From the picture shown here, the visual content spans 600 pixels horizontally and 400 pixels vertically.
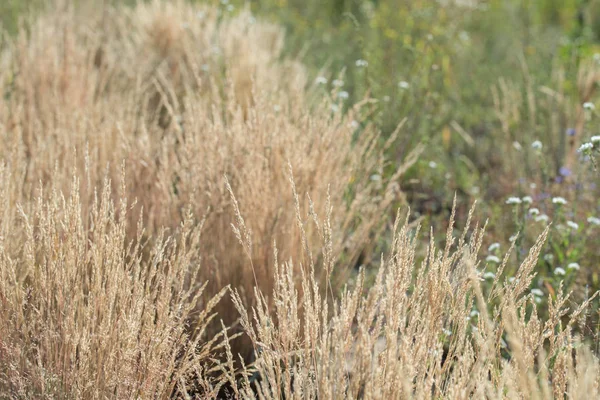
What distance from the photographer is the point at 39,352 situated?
1.96 meters

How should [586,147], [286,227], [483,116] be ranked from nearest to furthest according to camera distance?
1. [586,147]
2. [286,227]
3. [483,116]

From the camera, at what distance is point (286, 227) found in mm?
2869

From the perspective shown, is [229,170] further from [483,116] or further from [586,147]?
[483,116]

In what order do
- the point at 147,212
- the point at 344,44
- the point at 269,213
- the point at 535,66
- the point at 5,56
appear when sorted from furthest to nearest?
the point at 344,44, the point at 535,66, the point at 5,56, the point at 147,212, the point at 269,213

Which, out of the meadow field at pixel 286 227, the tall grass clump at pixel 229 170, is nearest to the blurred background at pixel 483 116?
the meadow field at pixel 286 227

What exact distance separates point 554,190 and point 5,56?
10.9ft

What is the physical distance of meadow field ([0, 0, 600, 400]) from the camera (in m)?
1.86

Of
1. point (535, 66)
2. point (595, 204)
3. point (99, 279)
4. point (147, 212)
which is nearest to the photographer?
point (99, 279)

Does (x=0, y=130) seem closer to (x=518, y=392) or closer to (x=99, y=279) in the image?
(x=99, y=279)

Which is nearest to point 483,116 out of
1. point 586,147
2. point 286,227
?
point 286,227

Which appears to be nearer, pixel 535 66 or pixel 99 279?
pixel 99 279

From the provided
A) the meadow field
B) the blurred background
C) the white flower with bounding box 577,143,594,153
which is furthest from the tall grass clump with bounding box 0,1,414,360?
the white flower with bounding box 577,143,594,153

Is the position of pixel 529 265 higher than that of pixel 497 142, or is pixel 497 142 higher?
pixel 529 265

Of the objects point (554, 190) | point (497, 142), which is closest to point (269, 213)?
point (554, 190)
